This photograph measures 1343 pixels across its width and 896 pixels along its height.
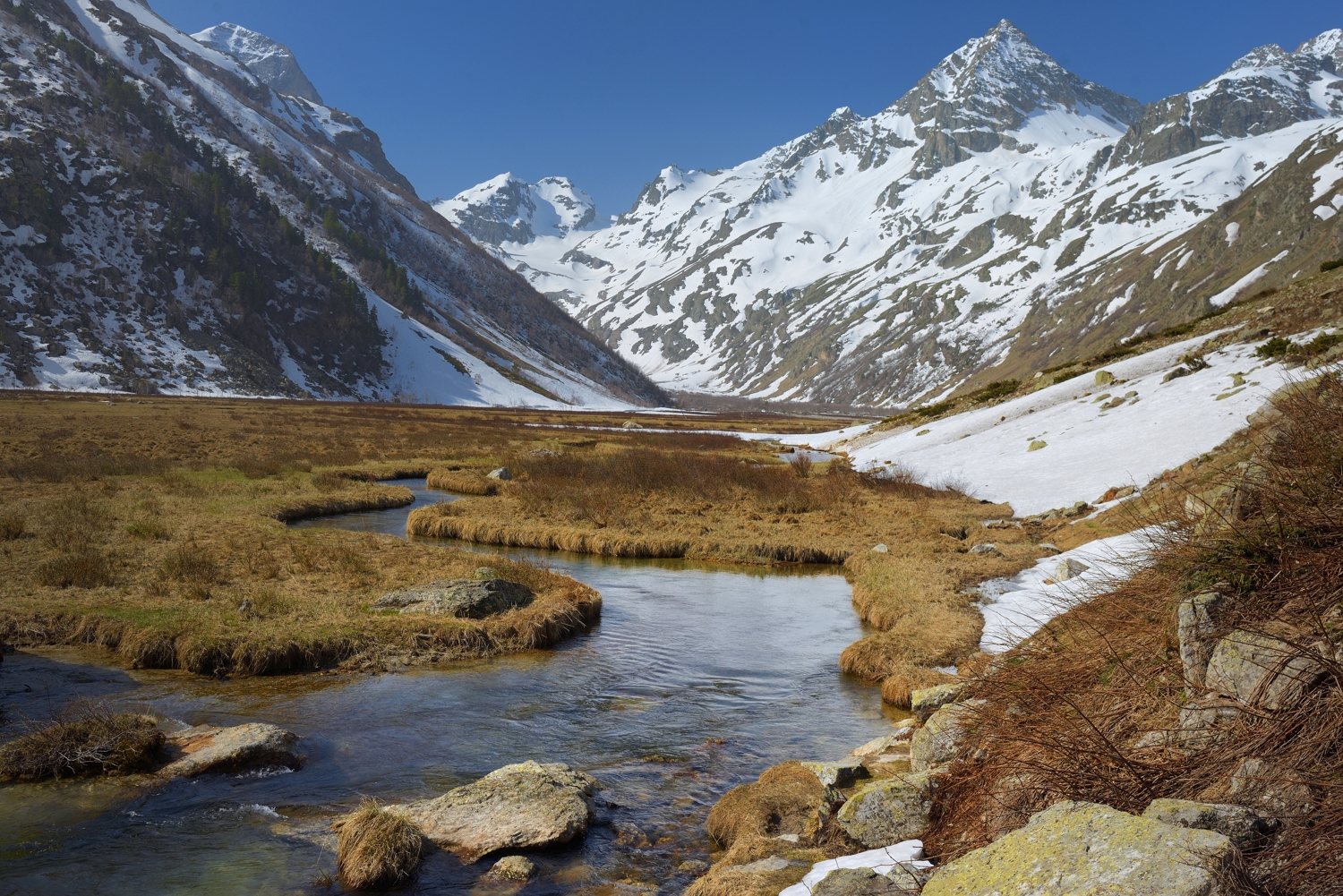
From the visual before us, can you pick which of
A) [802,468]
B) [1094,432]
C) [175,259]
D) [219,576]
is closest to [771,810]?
[219,576]

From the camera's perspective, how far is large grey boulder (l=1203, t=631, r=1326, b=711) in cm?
514

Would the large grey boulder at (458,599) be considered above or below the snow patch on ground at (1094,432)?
below

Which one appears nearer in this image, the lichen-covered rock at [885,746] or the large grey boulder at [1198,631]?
the large grey boulder at [1198,631]

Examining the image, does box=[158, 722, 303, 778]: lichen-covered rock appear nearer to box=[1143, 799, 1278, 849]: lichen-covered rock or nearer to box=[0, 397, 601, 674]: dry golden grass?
box=[0, 397, 601, 674]: dry golden grass

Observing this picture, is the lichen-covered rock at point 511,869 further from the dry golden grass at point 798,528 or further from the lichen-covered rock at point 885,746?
the dry golden grass at point 798,528

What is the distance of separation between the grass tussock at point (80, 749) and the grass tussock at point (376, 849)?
3563 millimetres

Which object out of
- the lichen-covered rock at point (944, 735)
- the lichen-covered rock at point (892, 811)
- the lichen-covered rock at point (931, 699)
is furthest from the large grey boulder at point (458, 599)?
the lichen-covered rock at point (892, 811)

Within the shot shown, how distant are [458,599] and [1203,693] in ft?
48.7

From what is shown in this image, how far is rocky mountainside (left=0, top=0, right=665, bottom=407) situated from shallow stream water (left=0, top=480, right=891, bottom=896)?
112718mm

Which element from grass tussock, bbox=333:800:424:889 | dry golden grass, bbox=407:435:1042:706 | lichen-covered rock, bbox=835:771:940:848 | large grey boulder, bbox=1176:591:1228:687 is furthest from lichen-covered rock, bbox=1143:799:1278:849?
dry golden grass, bbox=407:435:1042:706

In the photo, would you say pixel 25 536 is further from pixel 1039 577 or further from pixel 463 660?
pixel 1039 577

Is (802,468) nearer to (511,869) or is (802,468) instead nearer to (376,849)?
(511,869)

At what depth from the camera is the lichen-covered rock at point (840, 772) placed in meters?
9.16

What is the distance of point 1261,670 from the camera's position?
17.7 ft
